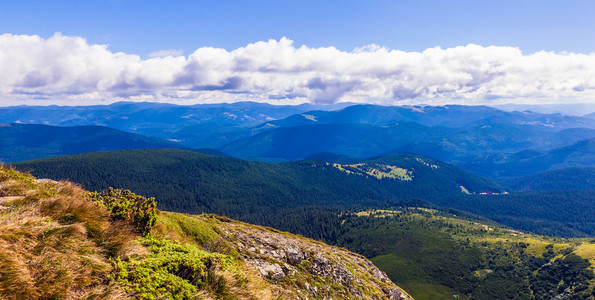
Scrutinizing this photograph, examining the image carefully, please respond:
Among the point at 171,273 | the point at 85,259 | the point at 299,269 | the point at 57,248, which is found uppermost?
the point at 57,248

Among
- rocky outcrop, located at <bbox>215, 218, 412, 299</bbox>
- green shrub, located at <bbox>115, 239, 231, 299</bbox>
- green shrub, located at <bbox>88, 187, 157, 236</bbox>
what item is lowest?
rocky outcrop, located at <bbox>215, 218, 412, 299</bbox>

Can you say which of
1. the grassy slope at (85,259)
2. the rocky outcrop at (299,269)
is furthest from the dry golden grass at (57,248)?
the rocky outcrop at (299,269)

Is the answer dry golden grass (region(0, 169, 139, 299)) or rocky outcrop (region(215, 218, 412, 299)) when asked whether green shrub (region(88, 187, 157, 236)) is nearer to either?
dry golden grass (region(0, 169, 139, 299))

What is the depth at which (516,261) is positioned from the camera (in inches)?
7825

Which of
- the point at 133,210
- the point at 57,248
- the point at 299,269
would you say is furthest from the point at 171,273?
the point at 299,269

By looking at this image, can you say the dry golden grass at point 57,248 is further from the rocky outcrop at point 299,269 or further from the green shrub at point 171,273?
the rocky outcrop at point 299,269

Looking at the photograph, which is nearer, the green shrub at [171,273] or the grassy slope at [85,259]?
the grassy slope at [85,259]

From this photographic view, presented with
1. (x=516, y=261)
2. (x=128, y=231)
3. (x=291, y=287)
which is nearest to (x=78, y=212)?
(x=128, y=231)

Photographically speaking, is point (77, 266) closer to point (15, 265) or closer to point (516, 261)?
point (15, 265)

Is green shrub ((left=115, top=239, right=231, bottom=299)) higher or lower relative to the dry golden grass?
lower

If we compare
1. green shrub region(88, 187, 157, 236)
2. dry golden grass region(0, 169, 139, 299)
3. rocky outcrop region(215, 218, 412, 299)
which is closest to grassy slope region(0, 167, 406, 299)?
dry golden grass region(0, 169, 139, 299)

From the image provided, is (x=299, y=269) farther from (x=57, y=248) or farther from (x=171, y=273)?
(x=57, y=248)

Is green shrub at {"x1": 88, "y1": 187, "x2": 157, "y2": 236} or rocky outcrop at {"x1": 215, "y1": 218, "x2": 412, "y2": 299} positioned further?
rocky outcrop at {"x1": 215, "y1": 218, "x2": 412, "y2": 299}

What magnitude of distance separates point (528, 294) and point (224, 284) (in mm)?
234059
